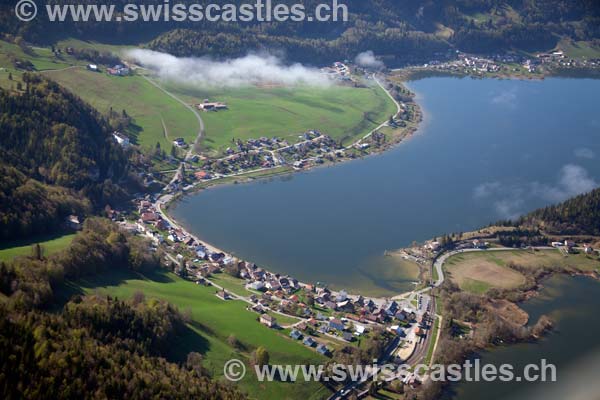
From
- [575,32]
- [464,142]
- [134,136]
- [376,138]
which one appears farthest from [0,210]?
[575,32]

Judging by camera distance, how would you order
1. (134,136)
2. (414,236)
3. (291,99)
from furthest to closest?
(291,99) < (134,136) < (414,236)

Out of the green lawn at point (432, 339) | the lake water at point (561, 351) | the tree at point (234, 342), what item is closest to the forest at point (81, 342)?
the tree at point (234, 342)

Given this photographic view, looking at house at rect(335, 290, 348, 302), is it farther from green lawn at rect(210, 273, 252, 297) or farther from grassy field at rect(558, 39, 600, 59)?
grassy field at rect(558, 39, 600, 59)

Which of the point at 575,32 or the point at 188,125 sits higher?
the point at 575,32

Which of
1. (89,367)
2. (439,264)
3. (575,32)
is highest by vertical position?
(575,32)

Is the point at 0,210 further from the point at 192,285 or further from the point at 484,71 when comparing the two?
the point at 484,71

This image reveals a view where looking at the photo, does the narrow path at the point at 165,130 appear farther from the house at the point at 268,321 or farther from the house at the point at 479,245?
the house at the point at 268,321
